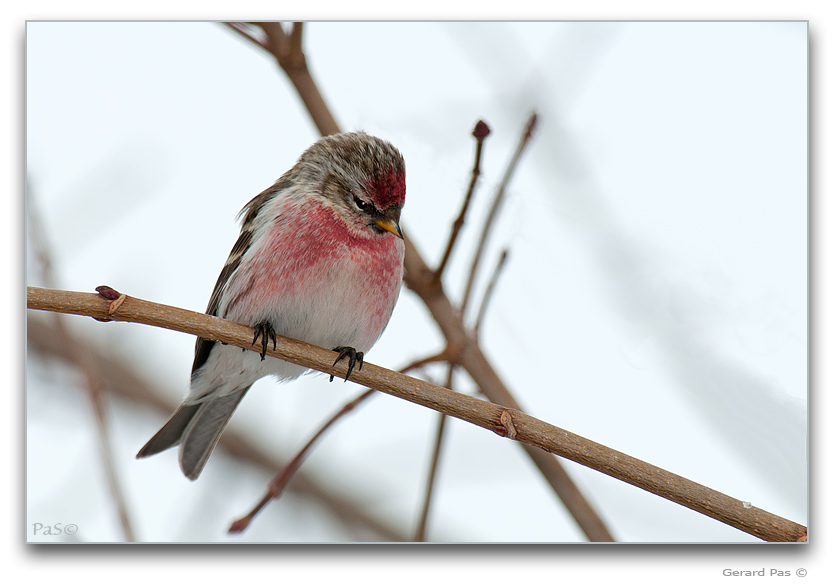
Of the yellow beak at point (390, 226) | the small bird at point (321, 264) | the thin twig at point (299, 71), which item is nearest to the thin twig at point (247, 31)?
the thin twig at point (299, 71)

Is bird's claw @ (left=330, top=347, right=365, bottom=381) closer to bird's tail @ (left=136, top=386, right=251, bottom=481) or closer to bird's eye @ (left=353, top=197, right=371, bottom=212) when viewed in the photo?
bird's eye @ (left=353, top=197, right=371, bottom=212)

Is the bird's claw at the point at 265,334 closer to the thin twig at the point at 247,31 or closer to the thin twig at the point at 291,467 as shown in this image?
the thin twig at the point at 291,467

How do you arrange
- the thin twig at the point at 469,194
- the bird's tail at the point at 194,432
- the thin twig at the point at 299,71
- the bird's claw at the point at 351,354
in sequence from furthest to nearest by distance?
the bird's tail at the point at 194,432, the thin twig at the point at 299,71, the bird's claw at the point at 351,354, the thin twig at the point at 469,194

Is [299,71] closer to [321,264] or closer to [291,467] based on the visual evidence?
[321,264]

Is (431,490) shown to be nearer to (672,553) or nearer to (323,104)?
(672,553)

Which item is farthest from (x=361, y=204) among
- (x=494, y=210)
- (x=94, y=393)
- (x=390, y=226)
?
(x=94, y=393)
